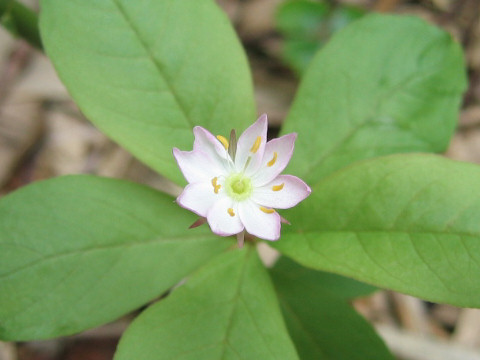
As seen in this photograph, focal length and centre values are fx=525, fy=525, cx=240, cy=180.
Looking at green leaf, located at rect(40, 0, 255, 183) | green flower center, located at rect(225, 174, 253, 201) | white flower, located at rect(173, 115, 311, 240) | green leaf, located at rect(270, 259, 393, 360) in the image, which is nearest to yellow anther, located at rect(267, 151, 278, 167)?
white flower, located at rect(173, 115, 311, 240)

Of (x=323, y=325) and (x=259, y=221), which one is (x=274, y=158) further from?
(x=323, y=325)

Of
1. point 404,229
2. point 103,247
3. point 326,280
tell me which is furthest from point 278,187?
point 326,280

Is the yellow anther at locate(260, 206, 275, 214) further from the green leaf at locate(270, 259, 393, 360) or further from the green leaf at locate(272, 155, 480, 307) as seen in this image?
the green leaf at locate(270, 259, 393, 360)

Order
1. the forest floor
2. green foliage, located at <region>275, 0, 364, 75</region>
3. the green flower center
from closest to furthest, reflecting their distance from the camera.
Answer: the green flower center
the forest floor
green foliage, located at <region>275, 0, 364, 75</region>

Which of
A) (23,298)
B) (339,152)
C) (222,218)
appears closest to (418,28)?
(339,152)

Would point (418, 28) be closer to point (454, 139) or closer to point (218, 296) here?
point (218, 296)

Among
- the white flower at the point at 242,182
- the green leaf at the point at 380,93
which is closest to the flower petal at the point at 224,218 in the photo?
the white flower at the point at 242,182

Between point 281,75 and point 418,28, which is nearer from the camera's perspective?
point 418,28

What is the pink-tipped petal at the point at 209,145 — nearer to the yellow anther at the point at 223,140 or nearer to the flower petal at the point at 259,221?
the yellow anther at the point at 223,140
